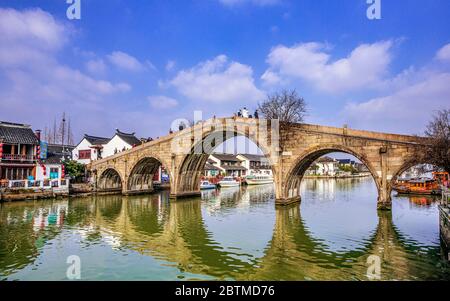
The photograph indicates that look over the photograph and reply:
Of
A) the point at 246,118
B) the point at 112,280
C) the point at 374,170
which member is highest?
the point at 246,118

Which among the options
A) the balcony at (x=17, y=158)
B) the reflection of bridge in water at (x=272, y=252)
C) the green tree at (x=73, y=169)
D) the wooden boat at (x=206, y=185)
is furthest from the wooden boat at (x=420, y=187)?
the balcony at (x=17, y=158)

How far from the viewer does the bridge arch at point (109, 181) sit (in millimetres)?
42406

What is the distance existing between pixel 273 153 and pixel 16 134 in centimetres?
2902

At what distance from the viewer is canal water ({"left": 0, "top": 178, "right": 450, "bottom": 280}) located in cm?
1086

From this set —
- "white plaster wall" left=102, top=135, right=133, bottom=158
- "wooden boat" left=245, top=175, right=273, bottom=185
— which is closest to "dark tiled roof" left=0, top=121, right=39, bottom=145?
"white plaster wall" left=102, top=135, right=133, bottom=158

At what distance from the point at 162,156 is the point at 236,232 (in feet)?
69.2

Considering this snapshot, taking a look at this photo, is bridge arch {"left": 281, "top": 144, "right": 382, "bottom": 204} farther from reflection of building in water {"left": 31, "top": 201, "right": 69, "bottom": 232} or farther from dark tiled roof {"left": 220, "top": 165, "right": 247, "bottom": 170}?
dark tiled roof {"left": 220, "top": 165, "right": 247, "bottom": 170}

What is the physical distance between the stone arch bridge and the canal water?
156 inches

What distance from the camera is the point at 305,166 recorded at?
29.2 metres

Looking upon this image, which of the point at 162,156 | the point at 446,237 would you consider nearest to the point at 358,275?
the point at 446,237

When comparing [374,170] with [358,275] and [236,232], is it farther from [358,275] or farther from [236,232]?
[358,275]

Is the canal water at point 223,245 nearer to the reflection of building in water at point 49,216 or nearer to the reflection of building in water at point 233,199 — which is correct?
the reflection of building in water at point 49,216

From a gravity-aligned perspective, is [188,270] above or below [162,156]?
below
